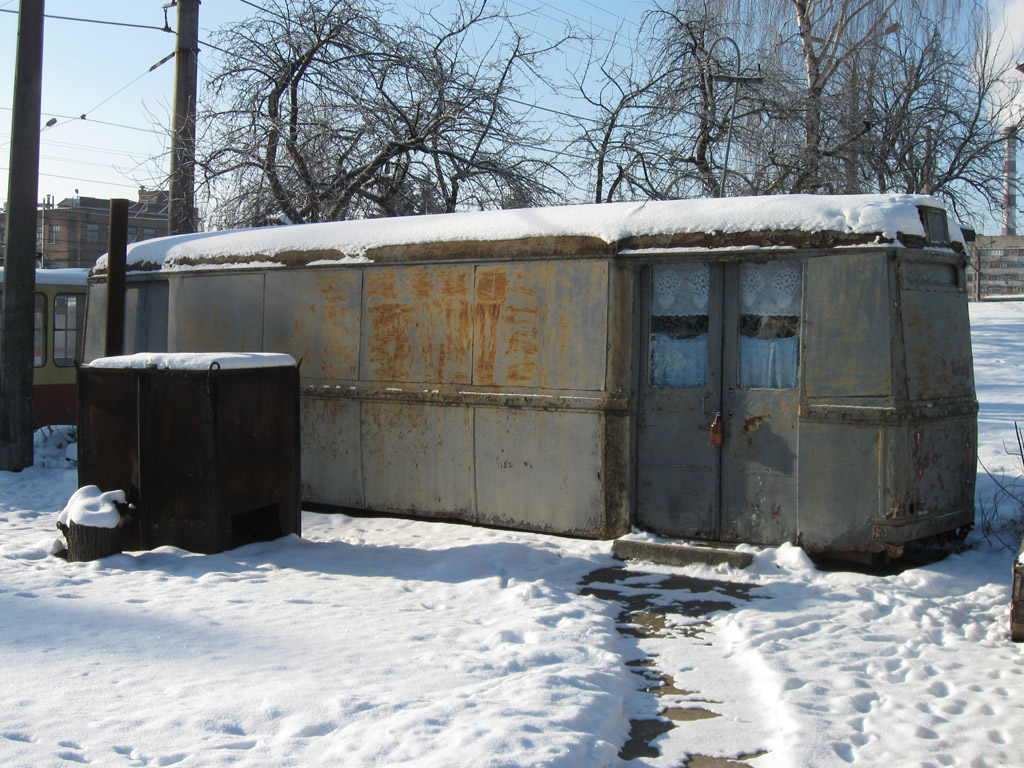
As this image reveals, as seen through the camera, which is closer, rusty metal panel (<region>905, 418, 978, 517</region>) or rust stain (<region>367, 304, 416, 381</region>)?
rusty metal panel (<region>905, 418, 978, 517</region>)

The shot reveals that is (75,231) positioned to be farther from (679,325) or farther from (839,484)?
(839,484)

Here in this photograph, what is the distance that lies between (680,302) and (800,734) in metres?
3.64

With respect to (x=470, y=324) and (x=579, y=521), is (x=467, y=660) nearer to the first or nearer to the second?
(x=579, y=521)

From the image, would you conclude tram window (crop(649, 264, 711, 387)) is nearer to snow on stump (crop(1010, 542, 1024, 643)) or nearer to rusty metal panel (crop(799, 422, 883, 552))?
rusty metal panel (crop(799, 422, 883, 552))

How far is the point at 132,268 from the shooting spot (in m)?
9.41

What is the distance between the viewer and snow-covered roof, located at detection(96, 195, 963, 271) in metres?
6.09

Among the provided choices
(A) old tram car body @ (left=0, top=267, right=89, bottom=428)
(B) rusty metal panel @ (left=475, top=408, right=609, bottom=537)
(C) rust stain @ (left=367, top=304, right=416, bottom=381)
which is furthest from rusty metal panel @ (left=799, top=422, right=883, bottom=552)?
(A) old tram car body @ (left=0, top=267, right=89, bottom=428)

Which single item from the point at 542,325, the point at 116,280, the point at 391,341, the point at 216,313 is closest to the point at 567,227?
the point at 542,325

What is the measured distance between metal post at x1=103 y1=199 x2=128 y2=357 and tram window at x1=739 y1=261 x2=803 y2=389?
5.32 metres

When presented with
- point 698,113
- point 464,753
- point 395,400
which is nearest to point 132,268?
point 395,400

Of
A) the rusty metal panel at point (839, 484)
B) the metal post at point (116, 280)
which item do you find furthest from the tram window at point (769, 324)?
the metal post at point (116, 280)

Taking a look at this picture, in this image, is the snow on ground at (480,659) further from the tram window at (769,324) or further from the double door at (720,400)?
the tram window at (769,324)

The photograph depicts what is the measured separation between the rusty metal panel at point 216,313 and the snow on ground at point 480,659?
2.38 metres

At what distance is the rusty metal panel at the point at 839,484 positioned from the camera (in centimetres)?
598
